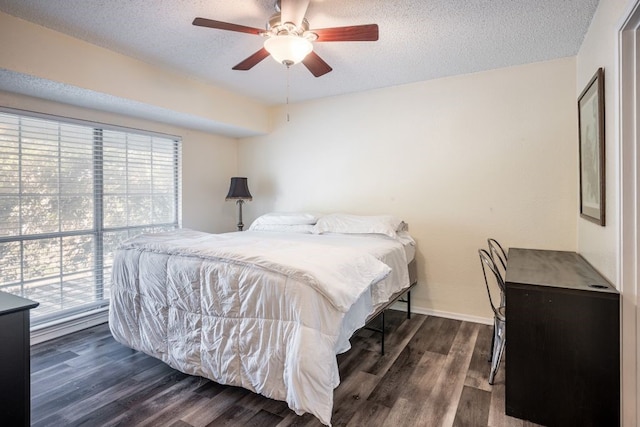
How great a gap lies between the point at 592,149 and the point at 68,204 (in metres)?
4.21

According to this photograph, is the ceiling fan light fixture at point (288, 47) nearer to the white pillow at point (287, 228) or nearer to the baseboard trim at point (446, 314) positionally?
the white pillow at point (287, 228)

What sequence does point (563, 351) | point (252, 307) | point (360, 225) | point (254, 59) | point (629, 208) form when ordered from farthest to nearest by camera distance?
point (360, 225) → point (254, 59) → point (252, 307) → point (563, 351) → point (629, 208)

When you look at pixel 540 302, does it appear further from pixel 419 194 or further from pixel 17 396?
pixel 17 396

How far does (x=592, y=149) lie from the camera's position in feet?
7.32

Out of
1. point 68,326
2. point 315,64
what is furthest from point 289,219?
point 68,326

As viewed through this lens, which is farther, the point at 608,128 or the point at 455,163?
the point at 455,163

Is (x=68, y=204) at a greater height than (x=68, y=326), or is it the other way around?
(x=68, y=204)

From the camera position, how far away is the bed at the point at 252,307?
5.57 feet

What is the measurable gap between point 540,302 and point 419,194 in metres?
1.86

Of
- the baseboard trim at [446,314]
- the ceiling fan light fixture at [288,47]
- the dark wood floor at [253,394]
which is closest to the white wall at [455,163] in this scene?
the baseboard trim at [446,314]

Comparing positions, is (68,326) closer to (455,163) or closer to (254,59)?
(254,59)

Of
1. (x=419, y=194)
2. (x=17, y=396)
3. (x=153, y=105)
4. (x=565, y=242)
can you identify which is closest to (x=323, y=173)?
(x=419, y=194)

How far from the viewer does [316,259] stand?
201 cm

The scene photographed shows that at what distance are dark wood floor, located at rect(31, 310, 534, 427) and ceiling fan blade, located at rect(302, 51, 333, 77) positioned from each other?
2171 mm
